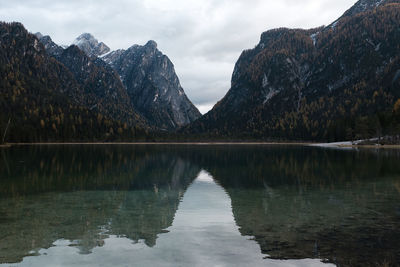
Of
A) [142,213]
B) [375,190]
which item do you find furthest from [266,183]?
[142,213]

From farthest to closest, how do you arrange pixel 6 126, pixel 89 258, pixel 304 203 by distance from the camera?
pixel 6 126
pixel 304 203
pixel 89 258

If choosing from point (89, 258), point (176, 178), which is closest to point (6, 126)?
point (176, 178)

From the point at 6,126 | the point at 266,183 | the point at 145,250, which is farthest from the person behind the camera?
the point at 6,126

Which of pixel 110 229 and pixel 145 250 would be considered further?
pixel 110 229

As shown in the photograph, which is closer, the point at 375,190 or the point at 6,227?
the point at 6,227

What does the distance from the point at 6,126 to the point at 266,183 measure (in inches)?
7280

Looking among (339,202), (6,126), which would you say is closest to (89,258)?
(339,202)

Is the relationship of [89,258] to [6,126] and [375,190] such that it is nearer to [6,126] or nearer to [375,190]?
[375,190]

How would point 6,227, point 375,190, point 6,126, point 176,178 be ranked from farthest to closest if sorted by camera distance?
point 6,126, point 176,178, point 375,190, point 6,227

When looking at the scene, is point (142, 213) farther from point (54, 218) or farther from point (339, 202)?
point (339, 202)

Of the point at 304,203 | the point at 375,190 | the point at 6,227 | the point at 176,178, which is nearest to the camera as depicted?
the point at 6,227

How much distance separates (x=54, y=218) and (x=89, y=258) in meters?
8.33

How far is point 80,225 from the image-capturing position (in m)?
20.1

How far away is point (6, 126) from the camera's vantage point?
7377 inches
